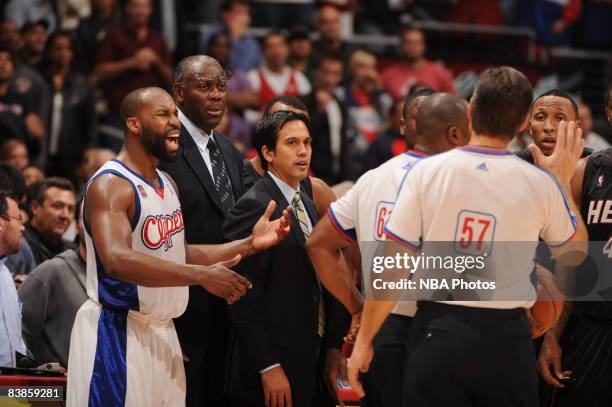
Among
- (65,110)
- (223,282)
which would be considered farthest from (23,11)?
(223,282)

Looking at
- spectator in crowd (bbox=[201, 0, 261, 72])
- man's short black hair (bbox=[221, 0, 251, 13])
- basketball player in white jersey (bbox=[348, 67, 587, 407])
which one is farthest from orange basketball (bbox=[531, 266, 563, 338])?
man's short black hair (bbox=[221, 0, 251, 13])

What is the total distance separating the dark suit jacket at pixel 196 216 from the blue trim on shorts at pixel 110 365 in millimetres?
617

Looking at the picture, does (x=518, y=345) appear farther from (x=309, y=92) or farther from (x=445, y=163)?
(x=309, y=92)

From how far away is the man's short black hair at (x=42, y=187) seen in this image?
7133 mm

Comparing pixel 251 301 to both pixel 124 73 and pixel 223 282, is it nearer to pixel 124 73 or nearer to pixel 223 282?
pixel 223 282

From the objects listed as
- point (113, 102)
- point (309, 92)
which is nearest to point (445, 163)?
point (309, 92)

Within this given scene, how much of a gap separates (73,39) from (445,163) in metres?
7.51

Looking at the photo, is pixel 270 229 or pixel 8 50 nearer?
pixel 270 229

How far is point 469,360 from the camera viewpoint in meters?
3.75

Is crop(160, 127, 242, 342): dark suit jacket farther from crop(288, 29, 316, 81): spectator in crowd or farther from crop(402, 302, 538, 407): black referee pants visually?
crop(288, 29, 316, 81): spectator in crowd

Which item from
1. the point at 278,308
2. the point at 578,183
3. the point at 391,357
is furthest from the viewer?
the point at 578,183

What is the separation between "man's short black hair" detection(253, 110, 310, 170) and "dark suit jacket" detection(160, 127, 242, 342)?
1.25 ft

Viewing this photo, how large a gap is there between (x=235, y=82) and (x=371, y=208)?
6098mm

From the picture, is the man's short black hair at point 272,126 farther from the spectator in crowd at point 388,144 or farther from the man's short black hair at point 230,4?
the man's short black hair at point 230,4
